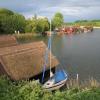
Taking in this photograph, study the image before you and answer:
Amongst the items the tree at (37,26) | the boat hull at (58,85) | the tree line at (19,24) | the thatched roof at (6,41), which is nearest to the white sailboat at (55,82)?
the boat hull at (58,85)

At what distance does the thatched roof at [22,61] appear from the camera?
23906mm

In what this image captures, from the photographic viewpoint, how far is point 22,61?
2567 centimetres

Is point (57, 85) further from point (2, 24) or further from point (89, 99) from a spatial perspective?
point (2, 24)

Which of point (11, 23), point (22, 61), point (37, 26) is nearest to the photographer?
point (22, 61)

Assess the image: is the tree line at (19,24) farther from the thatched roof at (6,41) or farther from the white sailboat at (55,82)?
the white sailboat at (55,82)

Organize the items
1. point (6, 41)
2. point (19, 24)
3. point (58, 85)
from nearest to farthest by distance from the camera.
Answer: point (58, 85) < point (6, 41) < point (19, 24)

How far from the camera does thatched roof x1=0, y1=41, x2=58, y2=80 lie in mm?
23906

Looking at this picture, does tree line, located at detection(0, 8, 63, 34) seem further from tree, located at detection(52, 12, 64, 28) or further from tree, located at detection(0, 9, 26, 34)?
tree, located at detection(52, 12, 64, 28)

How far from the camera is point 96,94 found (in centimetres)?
1462

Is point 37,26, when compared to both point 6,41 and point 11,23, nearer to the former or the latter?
point 11,23

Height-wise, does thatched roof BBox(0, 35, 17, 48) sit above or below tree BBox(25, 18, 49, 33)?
above

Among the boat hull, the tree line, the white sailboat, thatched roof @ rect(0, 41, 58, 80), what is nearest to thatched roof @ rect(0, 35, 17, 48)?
thatched roof @ rect(0, 41, 58, 80)

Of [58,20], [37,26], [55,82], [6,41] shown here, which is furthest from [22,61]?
[58,20]

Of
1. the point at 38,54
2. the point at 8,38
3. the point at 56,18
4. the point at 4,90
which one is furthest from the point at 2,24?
the point at 4,90
